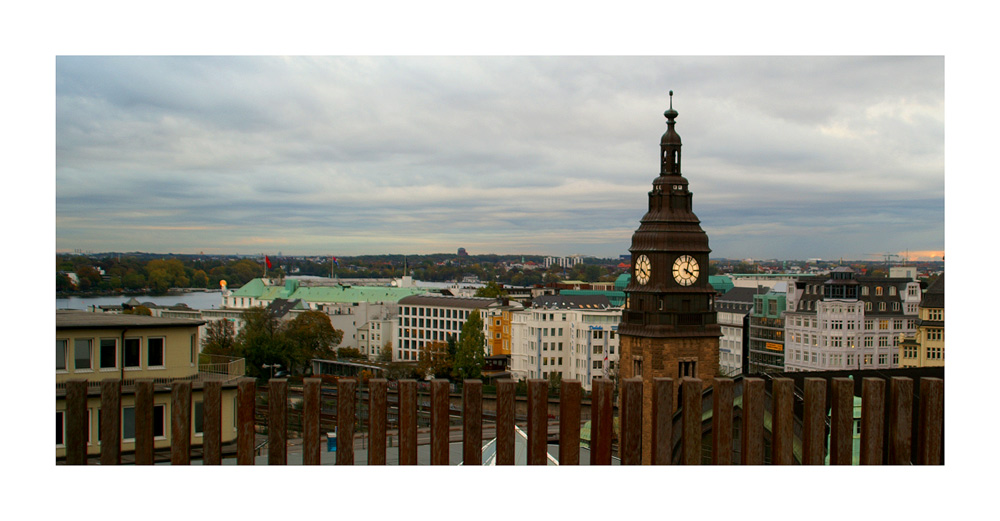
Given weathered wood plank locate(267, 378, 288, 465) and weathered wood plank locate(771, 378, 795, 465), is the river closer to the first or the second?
weathered wood plank locate(267, 378, 288, 465)

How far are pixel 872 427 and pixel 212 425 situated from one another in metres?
3.70

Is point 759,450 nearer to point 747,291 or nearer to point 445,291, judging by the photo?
point 747,291

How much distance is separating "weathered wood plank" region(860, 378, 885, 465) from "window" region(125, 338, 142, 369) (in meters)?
11.2

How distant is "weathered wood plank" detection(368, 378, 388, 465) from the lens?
5.30 m

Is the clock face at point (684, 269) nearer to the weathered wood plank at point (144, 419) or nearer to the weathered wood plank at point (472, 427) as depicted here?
the weathered wood plank at point (472, 427)

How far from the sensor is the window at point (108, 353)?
13547 mm

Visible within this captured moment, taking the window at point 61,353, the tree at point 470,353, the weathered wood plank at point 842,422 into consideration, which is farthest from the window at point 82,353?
the tree at point 470,353

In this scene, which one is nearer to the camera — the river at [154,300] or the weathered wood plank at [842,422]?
the weathered wood plank at [842,422]

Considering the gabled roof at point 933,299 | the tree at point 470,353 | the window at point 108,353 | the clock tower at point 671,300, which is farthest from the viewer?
the tree at point 470,353

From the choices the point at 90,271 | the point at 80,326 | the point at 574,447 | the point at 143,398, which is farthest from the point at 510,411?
the point at 90,271

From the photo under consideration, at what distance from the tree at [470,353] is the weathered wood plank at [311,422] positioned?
3663 inches

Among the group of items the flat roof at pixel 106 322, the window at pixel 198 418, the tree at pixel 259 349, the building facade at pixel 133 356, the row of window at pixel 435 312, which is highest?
the flat roof at pixel 106 322

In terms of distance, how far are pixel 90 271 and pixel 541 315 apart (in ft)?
214

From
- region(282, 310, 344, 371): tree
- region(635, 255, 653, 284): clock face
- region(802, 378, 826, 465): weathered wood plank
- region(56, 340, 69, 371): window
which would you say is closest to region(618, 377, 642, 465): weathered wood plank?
region(802, 378, 826, 465): weathered wood plank
